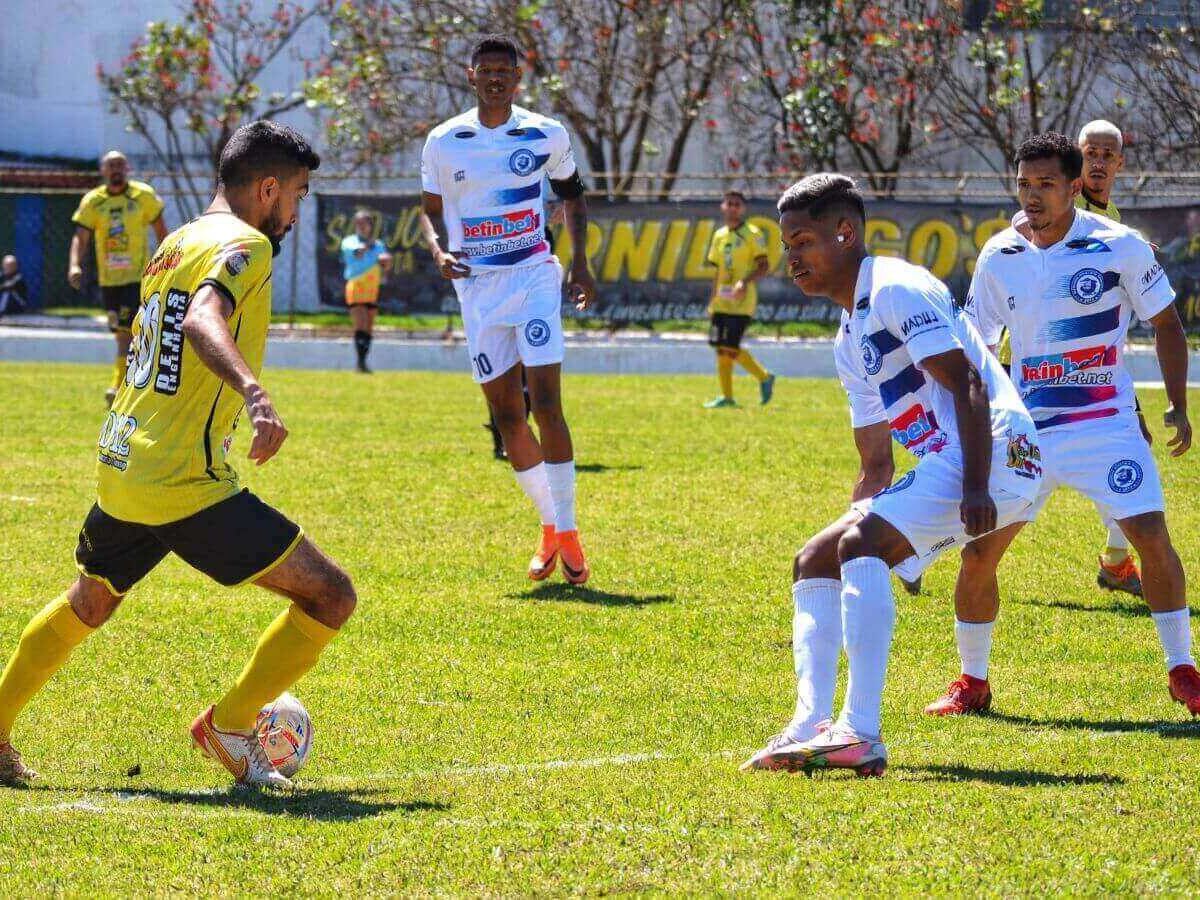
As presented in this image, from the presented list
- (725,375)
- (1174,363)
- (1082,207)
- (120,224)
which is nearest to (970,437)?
(1174,363)

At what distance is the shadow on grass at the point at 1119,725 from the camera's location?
5699 mm

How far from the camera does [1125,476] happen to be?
6152mm

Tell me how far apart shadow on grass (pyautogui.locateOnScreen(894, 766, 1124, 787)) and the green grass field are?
0.6 inches

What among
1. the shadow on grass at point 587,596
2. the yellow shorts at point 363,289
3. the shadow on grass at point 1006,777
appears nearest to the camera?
the shadow on grass at point 1006,777

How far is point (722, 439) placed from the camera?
1478 cm

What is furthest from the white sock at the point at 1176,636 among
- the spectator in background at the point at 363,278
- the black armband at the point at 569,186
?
the spectator in background at the point at 363,278

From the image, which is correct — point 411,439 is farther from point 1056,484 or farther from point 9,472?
point 1056,484

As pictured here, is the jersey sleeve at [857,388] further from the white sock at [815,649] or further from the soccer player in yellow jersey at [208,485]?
the soccer player in yellow jersey at [208,485]

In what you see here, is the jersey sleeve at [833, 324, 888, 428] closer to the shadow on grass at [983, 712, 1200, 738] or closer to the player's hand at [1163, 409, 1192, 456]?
the shadow on grass at [983, 712, 1200, 738]

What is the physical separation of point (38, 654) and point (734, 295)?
14125 millimetres

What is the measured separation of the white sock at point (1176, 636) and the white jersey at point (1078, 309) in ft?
2.54

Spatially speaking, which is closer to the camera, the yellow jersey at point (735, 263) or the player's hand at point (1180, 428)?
the player's hand at point (1180, 428)

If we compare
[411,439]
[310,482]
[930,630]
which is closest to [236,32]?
[411,439]

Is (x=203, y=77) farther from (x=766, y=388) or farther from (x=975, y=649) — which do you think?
(x=975, y=649)
